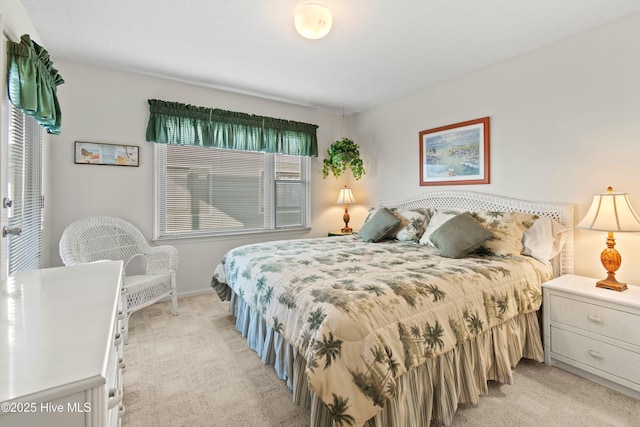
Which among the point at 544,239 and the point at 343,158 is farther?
the point at 343,158

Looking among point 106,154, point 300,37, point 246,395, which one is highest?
point 300,37

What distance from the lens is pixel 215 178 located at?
3.80 m

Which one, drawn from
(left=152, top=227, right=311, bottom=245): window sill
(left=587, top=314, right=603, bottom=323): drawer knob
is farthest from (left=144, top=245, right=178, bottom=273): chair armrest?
(left=587, top=314, right=603, bottom=323): drawer knob

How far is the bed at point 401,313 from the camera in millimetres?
1301

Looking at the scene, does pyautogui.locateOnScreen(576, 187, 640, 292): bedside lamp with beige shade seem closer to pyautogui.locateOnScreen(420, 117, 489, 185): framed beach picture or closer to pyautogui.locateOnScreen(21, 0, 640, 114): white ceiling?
pyautogui.locateOnScreen(420, 117, 489, 185): framed beach picture

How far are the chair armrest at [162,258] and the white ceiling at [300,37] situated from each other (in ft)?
6.22

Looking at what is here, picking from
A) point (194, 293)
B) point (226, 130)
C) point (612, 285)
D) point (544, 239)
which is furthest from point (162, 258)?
point (612, 285)

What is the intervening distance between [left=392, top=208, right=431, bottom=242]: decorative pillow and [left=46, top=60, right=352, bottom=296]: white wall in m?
2.08

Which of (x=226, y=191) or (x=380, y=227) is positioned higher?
(x=226, y=191)

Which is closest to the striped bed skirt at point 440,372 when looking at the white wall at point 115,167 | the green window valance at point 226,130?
the white wall at point 115,167

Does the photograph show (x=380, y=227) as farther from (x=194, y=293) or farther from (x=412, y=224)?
(x=194, y=293)

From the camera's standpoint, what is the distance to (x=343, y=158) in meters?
4.27

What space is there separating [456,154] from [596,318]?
1956 mm

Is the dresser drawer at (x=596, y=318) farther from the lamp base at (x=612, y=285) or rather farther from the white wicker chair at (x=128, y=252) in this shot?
the white wicker chair at (x=128, y=252)
